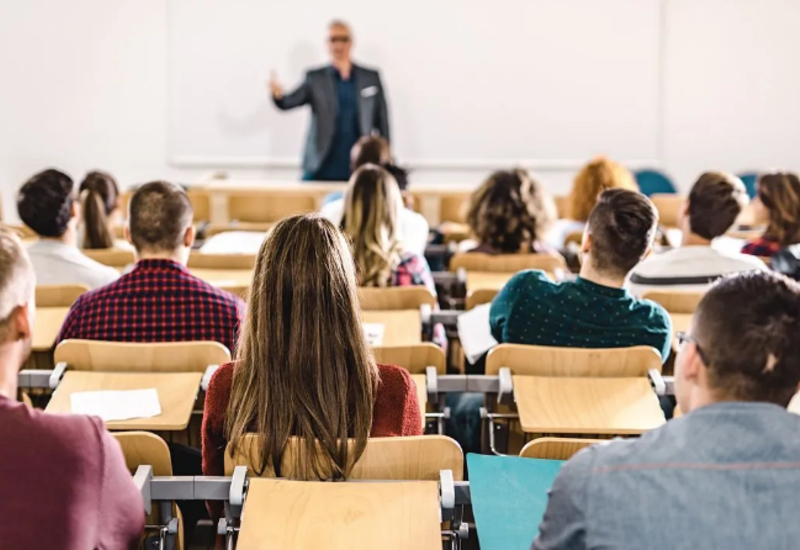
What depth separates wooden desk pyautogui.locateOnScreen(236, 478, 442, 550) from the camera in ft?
6.48

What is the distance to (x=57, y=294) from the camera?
3861 millimetres

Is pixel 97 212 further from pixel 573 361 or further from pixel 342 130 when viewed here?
pixel 342 130

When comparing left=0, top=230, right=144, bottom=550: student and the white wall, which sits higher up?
the white wall

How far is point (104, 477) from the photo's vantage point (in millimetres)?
1795

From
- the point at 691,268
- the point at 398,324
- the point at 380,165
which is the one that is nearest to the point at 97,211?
the point at 380,165

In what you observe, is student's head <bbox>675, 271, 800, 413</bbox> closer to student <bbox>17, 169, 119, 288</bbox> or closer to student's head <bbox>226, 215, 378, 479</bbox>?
student's head <bbox>226, 215, 378, 479</bbox>

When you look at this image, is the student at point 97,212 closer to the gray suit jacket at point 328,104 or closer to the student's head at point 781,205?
the gray suit jacket at point 328,104

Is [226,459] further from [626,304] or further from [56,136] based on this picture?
[56,136]

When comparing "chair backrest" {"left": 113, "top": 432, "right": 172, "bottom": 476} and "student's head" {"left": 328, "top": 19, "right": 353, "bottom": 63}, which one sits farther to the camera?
"student's head" {"left": 328, "top": 19, "right": 353, "bottom": 63}

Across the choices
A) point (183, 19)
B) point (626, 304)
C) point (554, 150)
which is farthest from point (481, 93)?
point (626, 304)

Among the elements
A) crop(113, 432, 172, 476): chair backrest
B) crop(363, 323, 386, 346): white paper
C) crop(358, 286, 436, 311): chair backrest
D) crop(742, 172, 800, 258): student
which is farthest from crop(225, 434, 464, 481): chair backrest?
crop(742, 172, 800, 258): student

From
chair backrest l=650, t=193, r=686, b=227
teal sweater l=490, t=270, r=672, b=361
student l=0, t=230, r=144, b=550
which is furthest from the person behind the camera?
chair backrest l=650, t=193, r=686, b=227

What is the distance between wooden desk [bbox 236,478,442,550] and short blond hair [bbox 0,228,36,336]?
567mm

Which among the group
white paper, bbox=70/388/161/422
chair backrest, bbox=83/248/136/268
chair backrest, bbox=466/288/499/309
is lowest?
white paper, bbox=70/388/161/422
